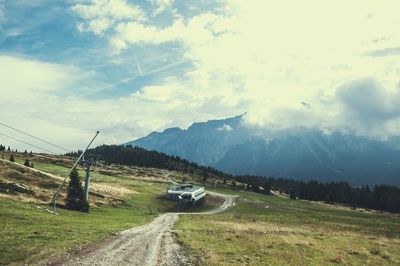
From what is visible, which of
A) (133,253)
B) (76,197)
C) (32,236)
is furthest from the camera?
(76,197)

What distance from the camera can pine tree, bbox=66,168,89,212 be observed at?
225 feet

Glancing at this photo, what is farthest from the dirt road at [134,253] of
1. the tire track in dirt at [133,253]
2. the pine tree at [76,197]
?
the pine tree at [76,197]

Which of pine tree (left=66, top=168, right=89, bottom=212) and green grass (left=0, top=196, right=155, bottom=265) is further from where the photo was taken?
pine tree (left=66, top=168, right=89, bottom=212)

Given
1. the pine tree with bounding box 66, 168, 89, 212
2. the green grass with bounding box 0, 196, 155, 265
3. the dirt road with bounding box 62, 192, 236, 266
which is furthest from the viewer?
the pine tree with bounding box 66, 168, 89, 212

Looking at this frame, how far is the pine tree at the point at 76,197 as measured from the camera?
6869cm

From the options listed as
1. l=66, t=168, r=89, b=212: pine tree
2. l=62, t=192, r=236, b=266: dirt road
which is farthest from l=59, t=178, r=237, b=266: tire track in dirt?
l=66, t=168, r=89, b=212: pine tree

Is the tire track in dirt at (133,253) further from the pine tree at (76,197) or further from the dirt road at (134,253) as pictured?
the pine tree at (76,197)

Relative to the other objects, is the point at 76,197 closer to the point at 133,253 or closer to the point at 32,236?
the point at 32,236

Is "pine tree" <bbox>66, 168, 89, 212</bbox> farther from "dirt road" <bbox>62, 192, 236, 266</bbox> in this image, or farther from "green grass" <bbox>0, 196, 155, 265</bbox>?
"dirt road" <bbox>62, 192, 236, 266</bbox>

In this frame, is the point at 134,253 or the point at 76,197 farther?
the point at 76,197

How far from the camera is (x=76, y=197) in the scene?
6931cm

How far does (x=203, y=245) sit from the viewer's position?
36.8 metres

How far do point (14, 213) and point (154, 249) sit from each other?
22279 millimetres

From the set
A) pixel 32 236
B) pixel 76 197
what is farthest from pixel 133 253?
pixel 76 197
